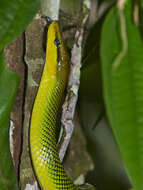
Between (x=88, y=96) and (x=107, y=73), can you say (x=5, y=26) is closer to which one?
(x=107, y=73)

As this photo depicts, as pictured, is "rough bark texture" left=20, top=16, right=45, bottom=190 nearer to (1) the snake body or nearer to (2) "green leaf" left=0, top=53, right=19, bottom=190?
(1) the snake body

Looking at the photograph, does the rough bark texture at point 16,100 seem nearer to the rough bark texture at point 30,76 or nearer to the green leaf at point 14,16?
the rough bark texture at point 30,76

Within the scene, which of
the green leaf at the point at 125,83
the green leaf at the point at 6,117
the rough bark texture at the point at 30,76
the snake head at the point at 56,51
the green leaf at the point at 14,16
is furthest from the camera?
the snake head at the point at 56,51

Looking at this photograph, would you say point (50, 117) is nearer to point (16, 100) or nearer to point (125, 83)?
point (16, 100)

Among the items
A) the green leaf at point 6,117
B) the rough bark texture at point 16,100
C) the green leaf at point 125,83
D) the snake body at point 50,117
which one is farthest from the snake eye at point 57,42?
the green leaf at point 125,83

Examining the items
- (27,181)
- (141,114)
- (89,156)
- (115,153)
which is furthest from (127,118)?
(89,156)

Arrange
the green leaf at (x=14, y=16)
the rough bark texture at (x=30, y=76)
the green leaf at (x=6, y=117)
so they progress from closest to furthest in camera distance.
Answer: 1. the green leaf at (x=14, y=16)
2. the green leaf at (x=6, y=117)
3. the rough bark texture at (x=30, y=76)

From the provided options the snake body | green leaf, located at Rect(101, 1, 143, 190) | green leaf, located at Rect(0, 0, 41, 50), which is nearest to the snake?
the snake body
